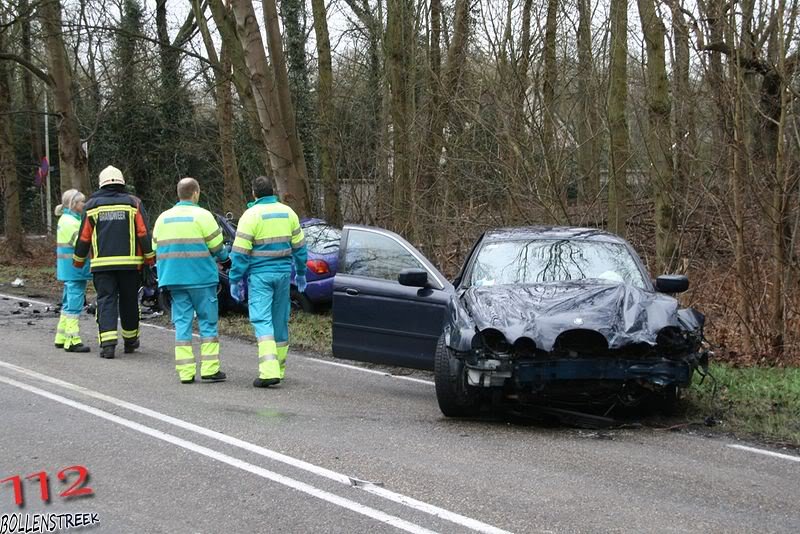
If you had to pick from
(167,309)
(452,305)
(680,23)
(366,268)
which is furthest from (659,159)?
(167,309)

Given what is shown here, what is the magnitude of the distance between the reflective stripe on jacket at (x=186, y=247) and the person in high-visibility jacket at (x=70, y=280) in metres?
2.32

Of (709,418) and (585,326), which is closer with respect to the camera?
(585,326)

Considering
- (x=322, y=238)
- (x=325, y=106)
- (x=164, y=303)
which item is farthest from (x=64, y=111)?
(x=322, y=238)

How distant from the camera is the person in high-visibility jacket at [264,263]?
914 centimetres

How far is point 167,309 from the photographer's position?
15.0 metres

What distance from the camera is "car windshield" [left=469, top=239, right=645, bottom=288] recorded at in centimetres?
834

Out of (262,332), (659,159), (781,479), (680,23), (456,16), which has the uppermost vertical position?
(456,16)

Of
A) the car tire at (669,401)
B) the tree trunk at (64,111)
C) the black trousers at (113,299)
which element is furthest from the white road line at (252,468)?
the tree trunk at (64,111)

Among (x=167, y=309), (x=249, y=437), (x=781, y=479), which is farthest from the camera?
(x=167, y=309)

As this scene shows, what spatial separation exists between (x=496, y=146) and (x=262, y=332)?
24.8 ft

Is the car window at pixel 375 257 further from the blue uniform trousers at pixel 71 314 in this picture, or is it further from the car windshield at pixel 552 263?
the blue uniform trousers at pixel 71 314

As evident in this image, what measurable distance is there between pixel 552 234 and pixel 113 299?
5.13 m

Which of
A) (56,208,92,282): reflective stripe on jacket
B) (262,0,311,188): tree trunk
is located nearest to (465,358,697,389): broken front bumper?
(56,208,92,282): reflective stripe on jacket

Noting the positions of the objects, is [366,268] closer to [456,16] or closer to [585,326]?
[585,326]
